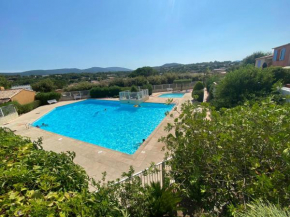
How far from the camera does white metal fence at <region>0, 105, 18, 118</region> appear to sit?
1280 cm

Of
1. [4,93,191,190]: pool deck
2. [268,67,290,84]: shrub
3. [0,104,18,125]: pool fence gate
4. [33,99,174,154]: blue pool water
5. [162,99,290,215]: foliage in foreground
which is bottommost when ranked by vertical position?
[33,99,174,154]: blue pool water

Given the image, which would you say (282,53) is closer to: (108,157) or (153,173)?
(153,173)

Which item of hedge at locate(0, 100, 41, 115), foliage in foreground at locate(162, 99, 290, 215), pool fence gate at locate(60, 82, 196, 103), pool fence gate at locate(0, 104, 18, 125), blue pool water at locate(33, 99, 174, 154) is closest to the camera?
foliage in foreground at locate(162, 99, 290, 215)

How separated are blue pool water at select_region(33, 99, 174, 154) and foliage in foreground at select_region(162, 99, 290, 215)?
531 cm

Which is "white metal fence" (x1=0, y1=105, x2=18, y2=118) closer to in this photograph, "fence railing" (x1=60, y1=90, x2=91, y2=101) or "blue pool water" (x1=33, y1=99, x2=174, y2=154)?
"blue pool water" (x1=33, y1=99, x2=174, y2=154)

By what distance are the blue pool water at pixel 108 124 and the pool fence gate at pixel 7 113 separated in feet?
8.60

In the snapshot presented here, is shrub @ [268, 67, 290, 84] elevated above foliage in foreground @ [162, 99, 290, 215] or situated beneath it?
elevated above

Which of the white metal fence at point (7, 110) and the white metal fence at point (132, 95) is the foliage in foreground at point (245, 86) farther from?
the white metal fence at point (7, 110)

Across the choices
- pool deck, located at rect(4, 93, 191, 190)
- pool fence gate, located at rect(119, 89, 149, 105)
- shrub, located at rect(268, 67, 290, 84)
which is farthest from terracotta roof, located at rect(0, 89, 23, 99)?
shrub, located at rect(268, 67, 290, 84)

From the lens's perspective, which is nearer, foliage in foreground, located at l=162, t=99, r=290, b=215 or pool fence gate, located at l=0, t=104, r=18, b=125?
foliage in foreground, located at l=162, t=99, r=290, b=215

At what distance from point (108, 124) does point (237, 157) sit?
40.0 feet

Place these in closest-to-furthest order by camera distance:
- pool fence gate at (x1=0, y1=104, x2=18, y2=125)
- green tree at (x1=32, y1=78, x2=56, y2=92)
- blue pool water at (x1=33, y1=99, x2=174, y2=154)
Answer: blue pool water at (x1=33, y1=99, x2=174, y2=154) → pool fence gate at (x1=0, y1=104, x2=18, y2=125) → green tree at (x1=32, y1=78, x2=56, y2=92)

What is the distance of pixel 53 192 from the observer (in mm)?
1552

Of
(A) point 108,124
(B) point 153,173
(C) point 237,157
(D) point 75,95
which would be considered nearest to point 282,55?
(C) point 237,157
